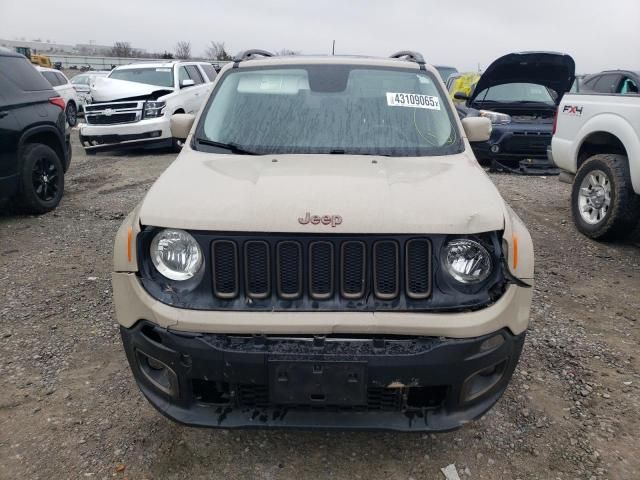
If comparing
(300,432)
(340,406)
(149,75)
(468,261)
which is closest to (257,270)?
(340,406)

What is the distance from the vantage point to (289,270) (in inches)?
87.4

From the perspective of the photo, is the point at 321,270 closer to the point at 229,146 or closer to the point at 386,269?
the point at 386,269

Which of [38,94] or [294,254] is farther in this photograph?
[38,94]

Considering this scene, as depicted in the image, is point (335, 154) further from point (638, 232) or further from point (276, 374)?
point (638, 232)

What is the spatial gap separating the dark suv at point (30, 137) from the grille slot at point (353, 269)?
5192 mm

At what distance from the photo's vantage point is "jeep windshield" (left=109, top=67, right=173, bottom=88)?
12.1m

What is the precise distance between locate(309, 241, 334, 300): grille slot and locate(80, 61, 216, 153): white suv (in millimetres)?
9544

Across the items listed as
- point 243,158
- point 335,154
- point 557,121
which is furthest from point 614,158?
point 243,158

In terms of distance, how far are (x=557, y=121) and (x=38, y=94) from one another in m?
6.38

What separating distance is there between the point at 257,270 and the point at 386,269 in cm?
54

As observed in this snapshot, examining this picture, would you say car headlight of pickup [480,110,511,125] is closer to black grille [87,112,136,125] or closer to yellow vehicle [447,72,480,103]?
yellow vehicle [447,72,480,103]

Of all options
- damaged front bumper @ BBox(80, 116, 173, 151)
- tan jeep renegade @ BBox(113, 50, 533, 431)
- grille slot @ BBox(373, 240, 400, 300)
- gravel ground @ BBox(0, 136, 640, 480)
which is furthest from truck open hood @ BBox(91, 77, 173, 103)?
grille slot @ BBox(373, 240, 400, 300)

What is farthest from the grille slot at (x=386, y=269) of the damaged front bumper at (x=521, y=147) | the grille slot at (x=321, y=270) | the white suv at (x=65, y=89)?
the white suv at (x=65, y=89)

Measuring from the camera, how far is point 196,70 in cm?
1333
